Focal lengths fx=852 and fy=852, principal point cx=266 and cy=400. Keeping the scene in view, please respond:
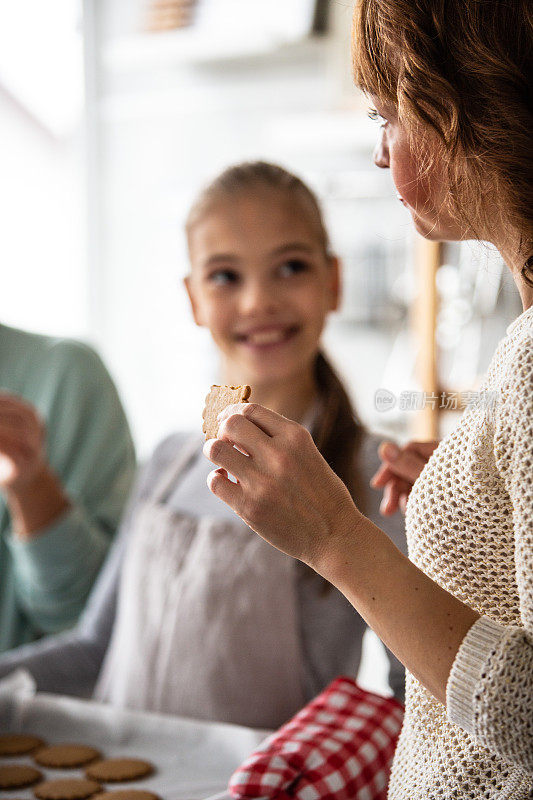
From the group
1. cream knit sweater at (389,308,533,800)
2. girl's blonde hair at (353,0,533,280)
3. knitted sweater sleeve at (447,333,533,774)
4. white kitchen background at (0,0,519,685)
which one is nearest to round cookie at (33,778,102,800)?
cream knit sweater at (389,308,533,800)

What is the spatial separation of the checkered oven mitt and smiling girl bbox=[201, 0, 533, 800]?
0.12 meters

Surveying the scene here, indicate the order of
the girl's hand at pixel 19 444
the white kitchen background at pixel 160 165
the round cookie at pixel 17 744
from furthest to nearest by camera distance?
the white kitchen background at pixel 160 165 < the girl's hand at pixel 19 444 < the round cookie at pixel 17 744

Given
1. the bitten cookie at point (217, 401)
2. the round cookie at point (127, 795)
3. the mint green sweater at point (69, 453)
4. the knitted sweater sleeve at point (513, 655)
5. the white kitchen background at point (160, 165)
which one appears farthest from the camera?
the white kitchen background at point (160, 165)

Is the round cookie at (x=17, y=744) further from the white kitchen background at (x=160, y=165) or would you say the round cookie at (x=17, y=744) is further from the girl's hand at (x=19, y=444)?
the white kitchen background at (x=160, y=165)

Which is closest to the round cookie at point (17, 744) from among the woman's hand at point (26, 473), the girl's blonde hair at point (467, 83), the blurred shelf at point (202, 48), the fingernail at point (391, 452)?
the woman's hand at point (26, 473)

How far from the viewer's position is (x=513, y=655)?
1.43 ft

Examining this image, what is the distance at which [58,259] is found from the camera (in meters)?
2.69

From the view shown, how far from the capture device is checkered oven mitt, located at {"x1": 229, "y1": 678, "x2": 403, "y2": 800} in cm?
63

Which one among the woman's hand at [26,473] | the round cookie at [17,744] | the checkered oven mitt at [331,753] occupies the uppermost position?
the woman's hand at [26,473]

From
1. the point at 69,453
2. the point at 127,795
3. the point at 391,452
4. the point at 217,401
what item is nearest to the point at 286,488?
the point at 217,401

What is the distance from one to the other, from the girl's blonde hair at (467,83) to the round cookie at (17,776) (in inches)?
22.8

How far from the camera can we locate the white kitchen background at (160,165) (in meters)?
2.36

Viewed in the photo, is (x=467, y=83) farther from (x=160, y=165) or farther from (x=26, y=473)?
(x=160, y=165)

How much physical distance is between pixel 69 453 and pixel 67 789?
2.03 feet
